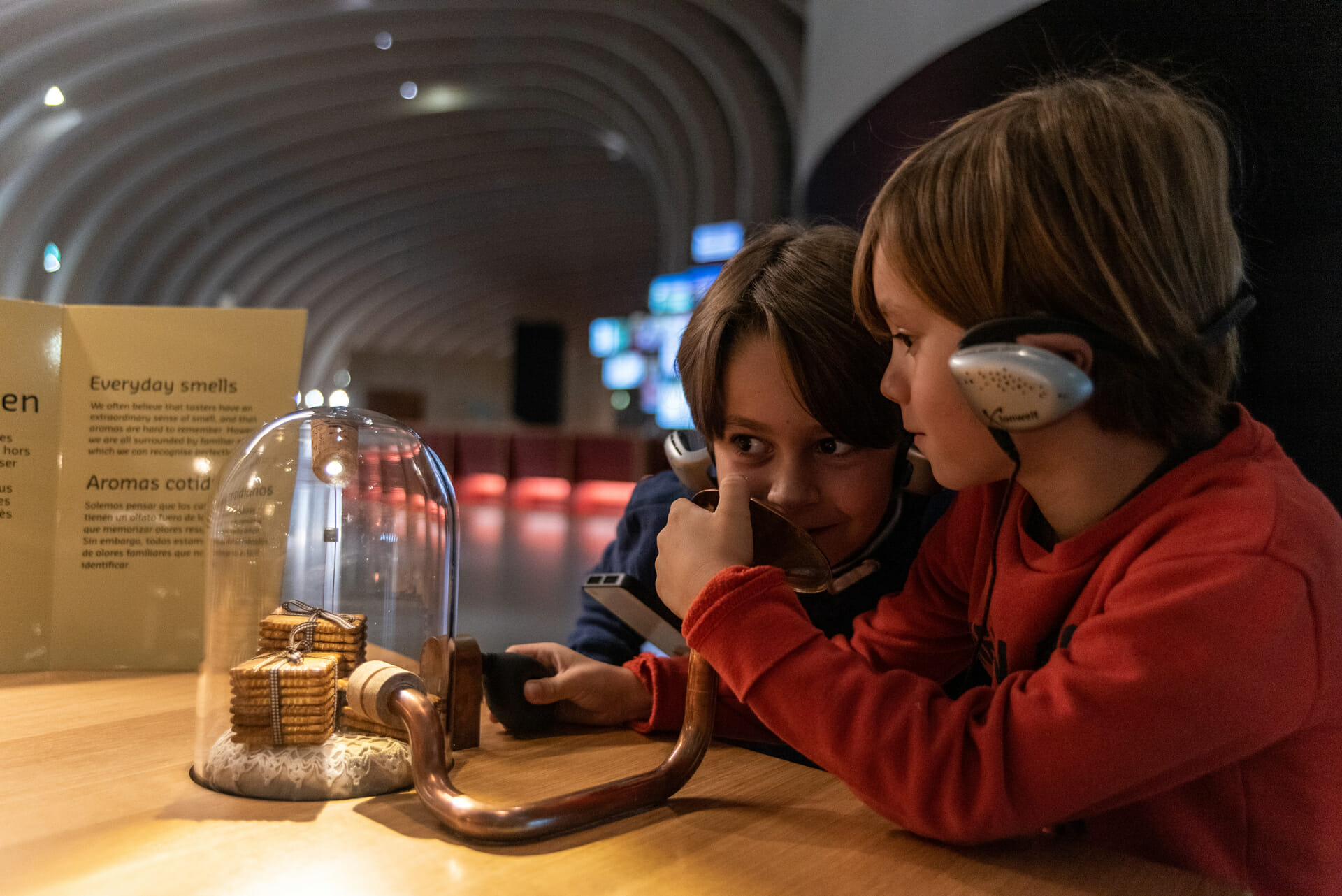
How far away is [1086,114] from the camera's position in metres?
0.61

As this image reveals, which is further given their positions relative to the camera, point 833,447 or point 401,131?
point 401,131

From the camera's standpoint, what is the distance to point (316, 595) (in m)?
0.78

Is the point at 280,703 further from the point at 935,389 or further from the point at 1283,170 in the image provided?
the point at 1283,170

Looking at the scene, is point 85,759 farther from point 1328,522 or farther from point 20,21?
point 20,21

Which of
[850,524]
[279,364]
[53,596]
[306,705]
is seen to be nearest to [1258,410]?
[850,524]

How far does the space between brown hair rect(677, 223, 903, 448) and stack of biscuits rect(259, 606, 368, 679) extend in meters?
0.44

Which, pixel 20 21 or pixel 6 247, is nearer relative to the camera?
pixel 20 21

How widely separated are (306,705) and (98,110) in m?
7.30

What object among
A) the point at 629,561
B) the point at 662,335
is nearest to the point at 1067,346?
the point at 629,561

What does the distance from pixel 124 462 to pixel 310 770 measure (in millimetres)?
613

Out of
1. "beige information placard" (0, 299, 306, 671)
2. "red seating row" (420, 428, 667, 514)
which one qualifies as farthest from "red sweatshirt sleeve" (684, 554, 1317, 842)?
"red seating row" (420, 428, 667, 514)

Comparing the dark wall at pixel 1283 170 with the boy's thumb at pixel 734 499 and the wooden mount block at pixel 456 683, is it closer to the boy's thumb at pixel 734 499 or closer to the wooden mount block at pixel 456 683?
the boy's thumb at pixel 734 499

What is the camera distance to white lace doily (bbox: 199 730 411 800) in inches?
24.1

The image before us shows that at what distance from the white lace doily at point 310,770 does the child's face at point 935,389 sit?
0.46 metres
